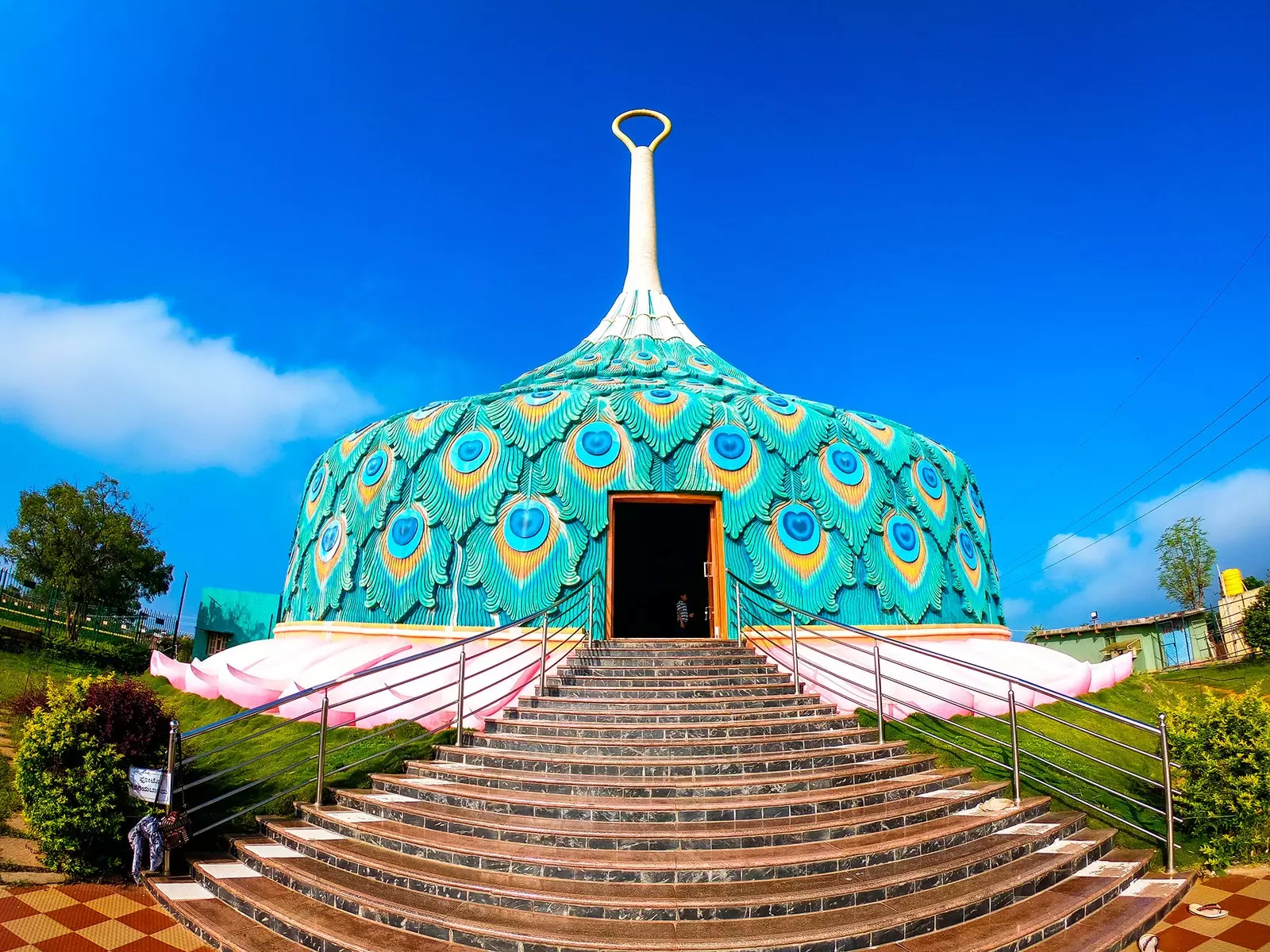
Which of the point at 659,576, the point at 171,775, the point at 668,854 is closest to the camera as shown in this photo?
the point at 668,854

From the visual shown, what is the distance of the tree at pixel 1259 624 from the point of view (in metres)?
18.6

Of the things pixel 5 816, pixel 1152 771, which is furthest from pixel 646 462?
pixel 5 816

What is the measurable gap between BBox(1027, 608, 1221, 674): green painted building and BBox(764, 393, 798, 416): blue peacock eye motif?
1701cm

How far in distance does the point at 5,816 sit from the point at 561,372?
1030cm

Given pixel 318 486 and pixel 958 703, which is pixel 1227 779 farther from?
pixel 318 486

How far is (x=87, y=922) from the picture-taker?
450cm

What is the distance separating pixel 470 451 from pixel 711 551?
375cm

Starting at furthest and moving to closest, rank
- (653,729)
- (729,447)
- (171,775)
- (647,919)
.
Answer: (729,447)
(653,729)
(171,775)
(647,919)

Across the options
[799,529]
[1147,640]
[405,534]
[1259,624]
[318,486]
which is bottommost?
[1147,640]

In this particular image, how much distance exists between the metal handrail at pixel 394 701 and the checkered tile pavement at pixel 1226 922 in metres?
5.45

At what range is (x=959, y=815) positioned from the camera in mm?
5887

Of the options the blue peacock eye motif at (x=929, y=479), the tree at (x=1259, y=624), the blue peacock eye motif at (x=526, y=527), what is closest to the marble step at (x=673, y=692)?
the blue peacock eye motif at (x=526, y=527)

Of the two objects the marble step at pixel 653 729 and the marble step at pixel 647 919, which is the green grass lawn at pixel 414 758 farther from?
the marble step at pixel 647 919

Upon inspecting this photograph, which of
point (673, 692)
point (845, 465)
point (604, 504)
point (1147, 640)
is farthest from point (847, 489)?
point (1147, 640)
